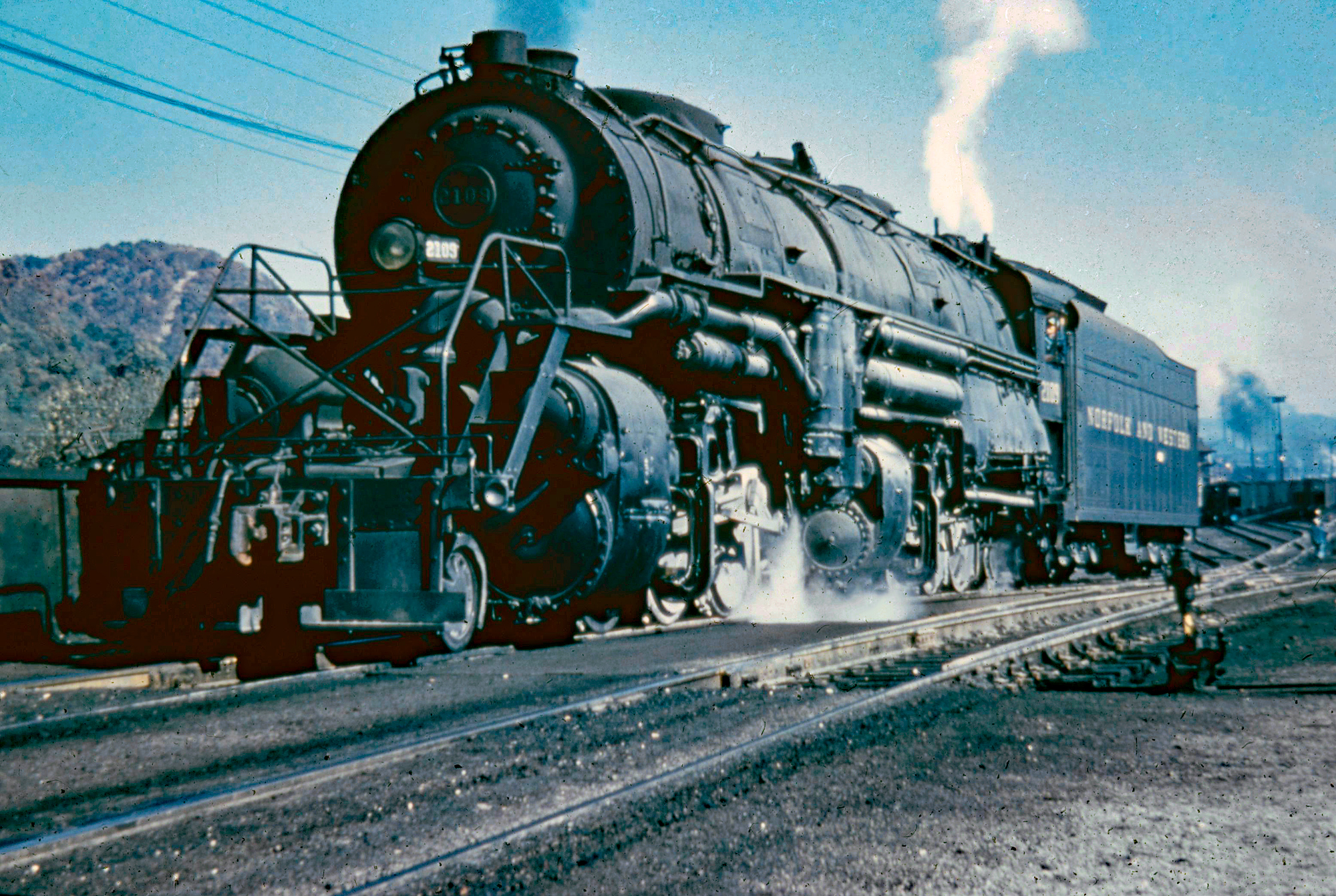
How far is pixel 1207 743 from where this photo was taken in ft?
18.3

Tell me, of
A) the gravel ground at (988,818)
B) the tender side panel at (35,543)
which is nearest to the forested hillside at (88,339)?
the tender side panel at (35,543)

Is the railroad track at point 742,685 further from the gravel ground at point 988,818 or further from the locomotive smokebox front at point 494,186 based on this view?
the locomotive smokebox front at point 494,186

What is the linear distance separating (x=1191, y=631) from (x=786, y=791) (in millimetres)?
4436

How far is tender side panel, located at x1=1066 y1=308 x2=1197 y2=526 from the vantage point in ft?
59.0

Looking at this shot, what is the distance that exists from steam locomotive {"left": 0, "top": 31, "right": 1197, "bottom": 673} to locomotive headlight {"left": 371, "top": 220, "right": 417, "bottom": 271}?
0.02m

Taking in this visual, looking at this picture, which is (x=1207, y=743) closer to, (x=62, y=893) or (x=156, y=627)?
(x=62, y=893)

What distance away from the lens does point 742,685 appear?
7309 mm

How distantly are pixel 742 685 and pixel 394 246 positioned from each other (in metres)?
3.88

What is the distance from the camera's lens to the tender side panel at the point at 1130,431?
18.0m

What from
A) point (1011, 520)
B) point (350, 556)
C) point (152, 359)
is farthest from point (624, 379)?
point (152, 359)

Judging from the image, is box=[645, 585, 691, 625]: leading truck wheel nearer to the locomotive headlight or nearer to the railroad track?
the railroad track

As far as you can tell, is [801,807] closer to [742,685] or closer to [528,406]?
[742,685]

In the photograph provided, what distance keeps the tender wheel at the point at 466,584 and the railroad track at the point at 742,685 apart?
1115 millimetres

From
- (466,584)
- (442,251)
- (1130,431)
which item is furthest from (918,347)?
(1130,431)
